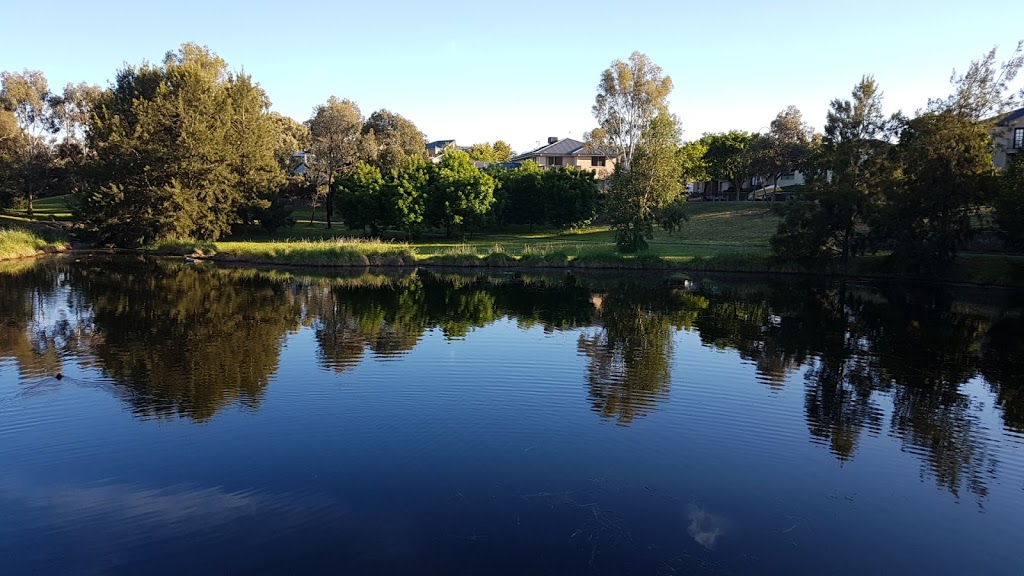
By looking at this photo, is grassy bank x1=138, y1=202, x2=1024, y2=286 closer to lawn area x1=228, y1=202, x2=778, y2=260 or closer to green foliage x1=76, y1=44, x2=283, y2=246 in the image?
lawn area x1=228, y1=202, x2=778, y2=260

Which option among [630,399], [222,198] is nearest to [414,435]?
[630,399]

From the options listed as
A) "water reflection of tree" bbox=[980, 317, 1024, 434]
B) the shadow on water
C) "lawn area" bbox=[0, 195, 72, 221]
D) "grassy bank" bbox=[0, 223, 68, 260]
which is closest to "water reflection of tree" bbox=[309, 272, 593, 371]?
the shadow on water

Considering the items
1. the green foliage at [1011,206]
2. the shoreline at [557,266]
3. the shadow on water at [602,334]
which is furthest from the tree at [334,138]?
the green foliage at [1011,206]

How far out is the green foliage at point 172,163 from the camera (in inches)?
2285

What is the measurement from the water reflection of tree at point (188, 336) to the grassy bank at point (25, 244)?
13002mm

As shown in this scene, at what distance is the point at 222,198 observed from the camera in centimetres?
6125

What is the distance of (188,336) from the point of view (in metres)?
24.1

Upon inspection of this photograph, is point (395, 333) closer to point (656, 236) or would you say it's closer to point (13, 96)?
point (656, 236)

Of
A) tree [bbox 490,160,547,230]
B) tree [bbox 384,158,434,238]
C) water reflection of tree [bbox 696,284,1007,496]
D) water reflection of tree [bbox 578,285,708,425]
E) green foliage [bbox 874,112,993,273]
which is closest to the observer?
water reflection of tree [bbox 696,284,1007,496]

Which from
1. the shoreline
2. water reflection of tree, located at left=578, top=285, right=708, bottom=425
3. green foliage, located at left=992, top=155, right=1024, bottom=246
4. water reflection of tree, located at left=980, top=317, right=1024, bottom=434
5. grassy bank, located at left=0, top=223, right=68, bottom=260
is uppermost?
green foliage, located at left=992, top=155, right=1024, bottom=246

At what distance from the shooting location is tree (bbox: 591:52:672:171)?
2559 inches

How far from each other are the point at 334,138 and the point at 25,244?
1154 inches

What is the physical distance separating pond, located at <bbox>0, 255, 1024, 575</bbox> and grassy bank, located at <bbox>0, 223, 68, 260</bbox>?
89.6 feet

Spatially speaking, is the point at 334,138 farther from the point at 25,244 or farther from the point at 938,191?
the point at 938,191
